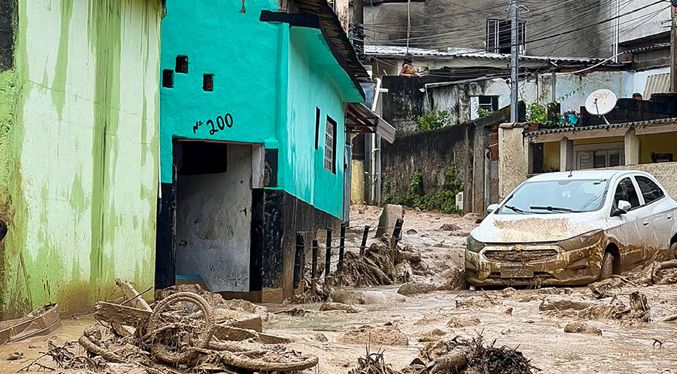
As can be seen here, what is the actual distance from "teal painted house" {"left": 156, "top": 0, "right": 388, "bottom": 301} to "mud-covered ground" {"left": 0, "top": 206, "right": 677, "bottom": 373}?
1.27 meters

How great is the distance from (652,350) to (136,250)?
17.2ft

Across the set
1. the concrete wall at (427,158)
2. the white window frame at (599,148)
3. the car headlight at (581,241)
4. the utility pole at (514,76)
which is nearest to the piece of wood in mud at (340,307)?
the car headlight at (581,241)

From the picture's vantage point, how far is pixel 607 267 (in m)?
13.0

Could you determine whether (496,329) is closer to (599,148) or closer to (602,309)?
(602,309)

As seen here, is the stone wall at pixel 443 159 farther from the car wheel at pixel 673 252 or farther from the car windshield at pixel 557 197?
the car windshield at pixel 557 197

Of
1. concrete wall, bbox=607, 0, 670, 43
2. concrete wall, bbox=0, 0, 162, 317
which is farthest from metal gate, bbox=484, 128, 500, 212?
concrete wall, bbox=0, 0, 162, 317

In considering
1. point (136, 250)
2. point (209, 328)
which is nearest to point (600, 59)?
point (136, 250)

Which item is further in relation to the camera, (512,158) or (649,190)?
(512,158)

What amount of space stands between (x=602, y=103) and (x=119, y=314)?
2473 cm

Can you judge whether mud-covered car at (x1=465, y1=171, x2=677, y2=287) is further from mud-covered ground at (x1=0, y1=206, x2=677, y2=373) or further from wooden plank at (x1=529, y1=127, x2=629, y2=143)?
wooden plank at (x1=529, y1=127, x2=629, y2=143)

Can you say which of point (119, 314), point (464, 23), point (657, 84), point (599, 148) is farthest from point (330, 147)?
point (464, 23)

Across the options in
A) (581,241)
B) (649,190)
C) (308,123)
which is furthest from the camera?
(308,123)

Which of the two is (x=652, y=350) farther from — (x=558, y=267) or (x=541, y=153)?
(x=541, y=153)

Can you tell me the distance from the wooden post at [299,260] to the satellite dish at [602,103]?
56.4 feet
